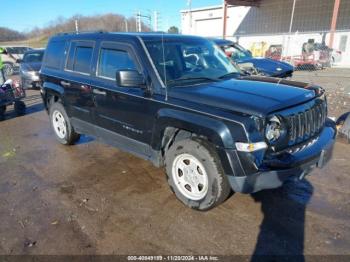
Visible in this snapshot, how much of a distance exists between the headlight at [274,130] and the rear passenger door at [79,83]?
2837mm

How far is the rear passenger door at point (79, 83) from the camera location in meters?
4.80

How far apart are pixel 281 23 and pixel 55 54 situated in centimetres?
3170

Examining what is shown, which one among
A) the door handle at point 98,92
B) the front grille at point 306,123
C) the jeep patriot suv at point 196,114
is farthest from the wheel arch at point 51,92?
the front grille at point 306,123

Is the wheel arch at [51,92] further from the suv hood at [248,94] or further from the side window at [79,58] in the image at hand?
the suv hood at [248,94]

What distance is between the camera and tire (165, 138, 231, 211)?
3.32 meters

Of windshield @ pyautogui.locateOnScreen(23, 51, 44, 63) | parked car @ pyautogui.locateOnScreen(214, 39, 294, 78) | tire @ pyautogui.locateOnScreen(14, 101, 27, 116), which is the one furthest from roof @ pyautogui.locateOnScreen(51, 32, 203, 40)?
windshield @ pyautogui.locateOnScreen(23, 51, 44, 63)

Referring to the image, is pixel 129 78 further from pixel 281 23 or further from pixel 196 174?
pixel 281 23

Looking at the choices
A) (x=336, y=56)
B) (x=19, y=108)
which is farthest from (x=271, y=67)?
(x=336, y=56)

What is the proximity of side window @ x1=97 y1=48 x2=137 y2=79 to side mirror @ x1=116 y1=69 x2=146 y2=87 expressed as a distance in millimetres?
295

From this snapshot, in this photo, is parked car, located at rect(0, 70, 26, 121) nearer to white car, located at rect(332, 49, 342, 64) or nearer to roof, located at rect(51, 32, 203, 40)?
roof, located at rect(51, 32, 203, 40)

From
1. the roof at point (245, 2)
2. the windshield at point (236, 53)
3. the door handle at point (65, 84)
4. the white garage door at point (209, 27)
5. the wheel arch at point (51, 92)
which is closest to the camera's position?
the door handle at point (65, 84)

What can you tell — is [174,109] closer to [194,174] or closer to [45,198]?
[194,174]

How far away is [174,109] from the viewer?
3529 mm

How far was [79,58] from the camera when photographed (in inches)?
198
